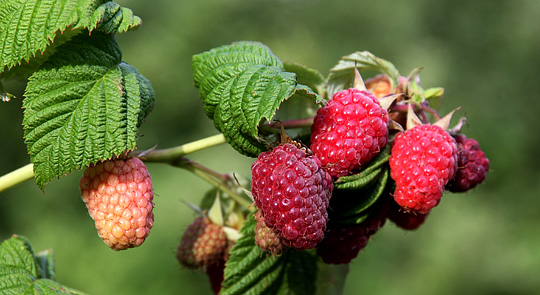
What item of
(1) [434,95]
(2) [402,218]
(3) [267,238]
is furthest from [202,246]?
(1) [434,95]

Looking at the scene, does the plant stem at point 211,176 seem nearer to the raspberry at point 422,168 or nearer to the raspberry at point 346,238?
the raspberry at point 346,238

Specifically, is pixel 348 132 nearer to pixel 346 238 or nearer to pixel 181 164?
pixel 346 238

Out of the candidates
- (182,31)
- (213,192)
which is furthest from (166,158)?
(182,31)

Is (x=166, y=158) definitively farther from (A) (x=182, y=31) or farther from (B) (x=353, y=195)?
(A) (x=182, y=31)

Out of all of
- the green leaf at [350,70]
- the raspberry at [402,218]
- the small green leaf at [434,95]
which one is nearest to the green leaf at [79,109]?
the green leaf at [350,70]

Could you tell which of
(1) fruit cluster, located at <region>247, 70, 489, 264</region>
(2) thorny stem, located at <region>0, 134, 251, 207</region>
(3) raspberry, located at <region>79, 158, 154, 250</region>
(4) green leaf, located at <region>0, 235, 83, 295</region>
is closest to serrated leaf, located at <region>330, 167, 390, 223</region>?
(1) fruit cluster, located at <region>247, 70, 489, 264</region>
